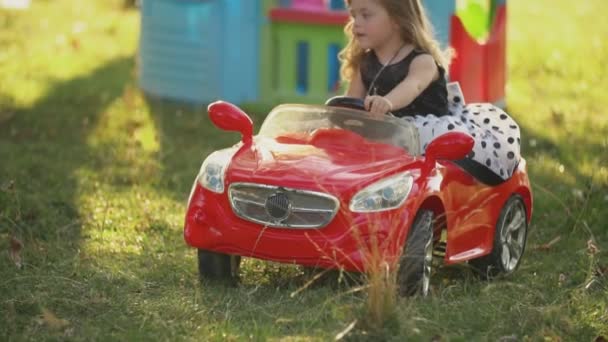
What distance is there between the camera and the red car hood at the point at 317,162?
478 centimetres

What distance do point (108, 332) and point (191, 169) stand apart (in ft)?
9.61

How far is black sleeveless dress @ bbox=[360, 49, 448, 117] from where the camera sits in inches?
220

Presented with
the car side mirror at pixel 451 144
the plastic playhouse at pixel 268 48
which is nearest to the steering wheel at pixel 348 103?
the car side mirror at pixel 451 144

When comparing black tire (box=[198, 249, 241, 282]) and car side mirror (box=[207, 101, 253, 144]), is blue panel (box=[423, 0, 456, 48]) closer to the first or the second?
car side mirror (box=[207, 101, 253, 144])

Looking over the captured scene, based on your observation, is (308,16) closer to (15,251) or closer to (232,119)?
(232,119)

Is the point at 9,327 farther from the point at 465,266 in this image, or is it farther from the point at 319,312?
the point at 465,266

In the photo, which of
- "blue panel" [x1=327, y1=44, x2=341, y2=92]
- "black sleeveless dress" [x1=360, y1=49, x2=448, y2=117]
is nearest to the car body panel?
"black sleeveless dress" [x1=360, y1=49, x2=448, y2=117]

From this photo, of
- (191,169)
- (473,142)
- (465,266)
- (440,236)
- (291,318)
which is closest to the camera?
(291,318)

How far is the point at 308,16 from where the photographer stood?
8.70 m

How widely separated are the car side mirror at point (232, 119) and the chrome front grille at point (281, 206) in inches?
13.7

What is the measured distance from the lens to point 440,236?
17.3 feet

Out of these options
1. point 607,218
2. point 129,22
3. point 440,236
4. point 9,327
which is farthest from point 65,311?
point 129,22

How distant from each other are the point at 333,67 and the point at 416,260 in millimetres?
4174

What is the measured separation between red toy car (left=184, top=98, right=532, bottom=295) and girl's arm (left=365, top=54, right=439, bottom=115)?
64mm
